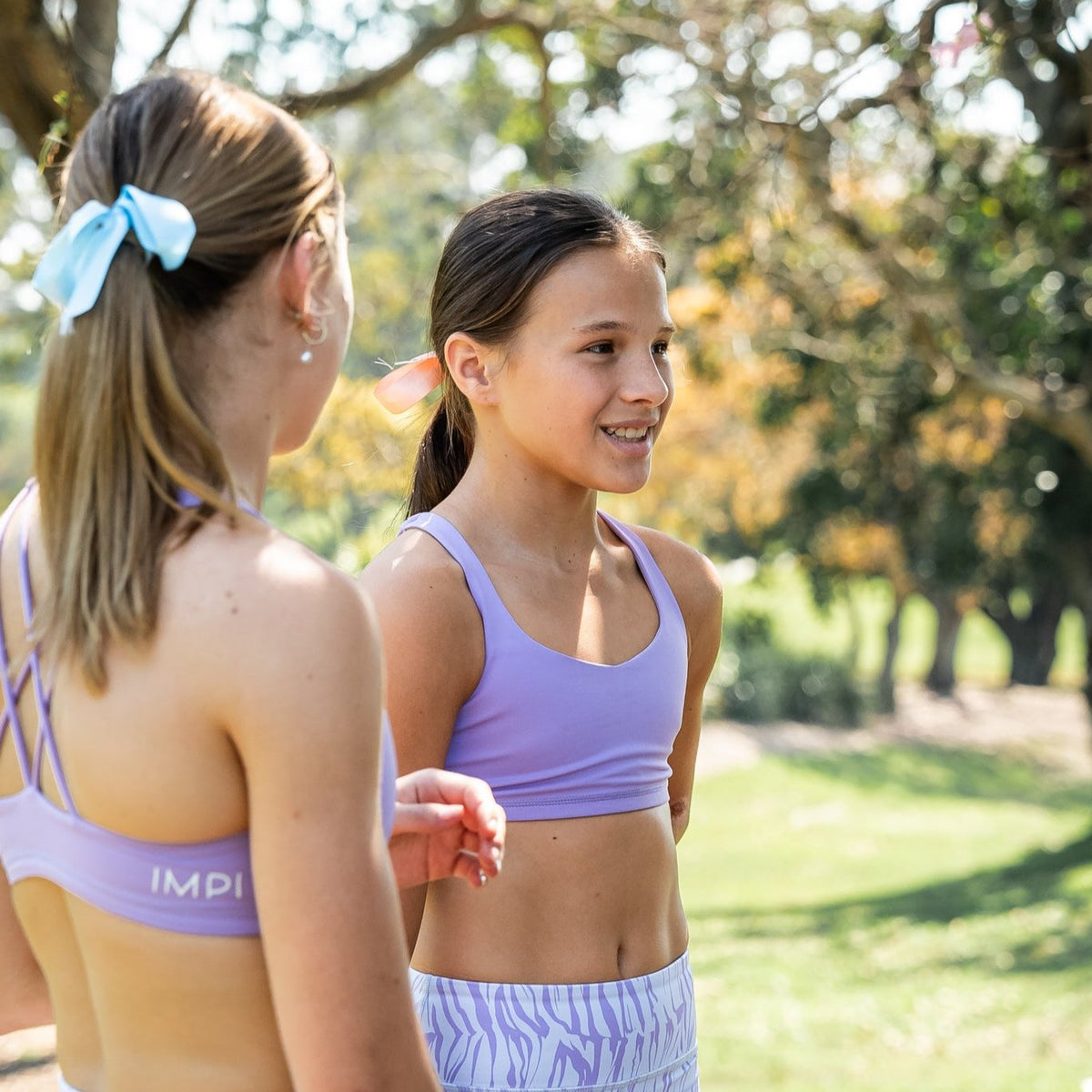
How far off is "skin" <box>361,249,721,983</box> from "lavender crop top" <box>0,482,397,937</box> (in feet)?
2.04

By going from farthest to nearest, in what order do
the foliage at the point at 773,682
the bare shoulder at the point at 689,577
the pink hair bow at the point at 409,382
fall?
1. the foliage at the point at 773,682
2. the bare shoulder at the point at 689,577
3. the pink hair bow at the point at 409,382

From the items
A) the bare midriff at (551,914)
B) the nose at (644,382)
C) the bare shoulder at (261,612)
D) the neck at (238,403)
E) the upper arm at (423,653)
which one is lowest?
the bare midriff at (551,914)

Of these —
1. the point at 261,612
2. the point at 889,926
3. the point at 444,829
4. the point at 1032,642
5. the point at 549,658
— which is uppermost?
the point at 261,612

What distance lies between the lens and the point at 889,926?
422 inches

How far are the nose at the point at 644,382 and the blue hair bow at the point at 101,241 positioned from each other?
0.89m

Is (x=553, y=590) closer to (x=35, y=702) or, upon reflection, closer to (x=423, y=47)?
(x=35, y=702)

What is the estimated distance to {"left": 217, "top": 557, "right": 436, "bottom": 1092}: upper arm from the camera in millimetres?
1148

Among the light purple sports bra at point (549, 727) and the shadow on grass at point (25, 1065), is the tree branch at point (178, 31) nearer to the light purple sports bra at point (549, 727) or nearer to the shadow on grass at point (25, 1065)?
the light purple sports bra at point (549, 727)

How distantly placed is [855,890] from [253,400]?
12024mm

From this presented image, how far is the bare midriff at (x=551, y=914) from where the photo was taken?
1891mm

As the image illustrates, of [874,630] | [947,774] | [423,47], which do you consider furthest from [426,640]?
[874,630]

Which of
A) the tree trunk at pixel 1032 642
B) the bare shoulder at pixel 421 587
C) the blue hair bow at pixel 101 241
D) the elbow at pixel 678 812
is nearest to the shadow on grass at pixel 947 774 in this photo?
the tree trunk at pixel 1032 642

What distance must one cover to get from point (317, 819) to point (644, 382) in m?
1.02

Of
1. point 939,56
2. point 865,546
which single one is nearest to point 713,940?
point 865,546
